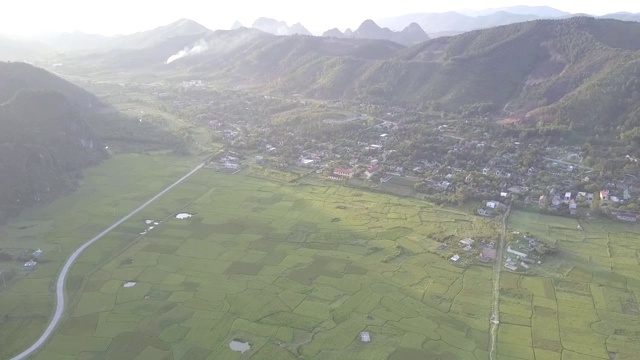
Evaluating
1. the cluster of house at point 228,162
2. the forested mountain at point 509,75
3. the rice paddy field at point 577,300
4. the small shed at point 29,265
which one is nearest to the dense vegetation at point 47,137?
the cluster of house at point 228,162

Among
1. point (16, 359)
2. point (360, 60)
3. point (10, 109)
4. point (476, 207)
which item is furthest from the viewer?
point (360, 60)

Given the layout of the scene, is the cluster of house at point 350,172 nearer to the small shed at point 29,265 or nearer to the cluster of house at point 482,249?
the cluster of house at point 482,249

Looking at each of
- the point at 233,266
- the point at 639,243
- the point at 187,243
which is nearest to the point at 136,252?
the point at 187,243

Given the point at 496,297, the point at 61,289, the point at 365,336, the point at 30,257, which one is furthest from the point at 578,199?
the point at 30,257

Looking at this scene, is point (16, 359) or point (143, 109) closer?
point (16, 359)

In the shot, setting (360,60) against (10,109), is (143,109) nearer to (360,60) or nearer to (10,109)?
(10,109)

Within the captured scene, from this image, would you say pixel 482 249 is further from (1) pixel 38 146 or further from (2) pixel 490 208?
(1) pixel 38 146
